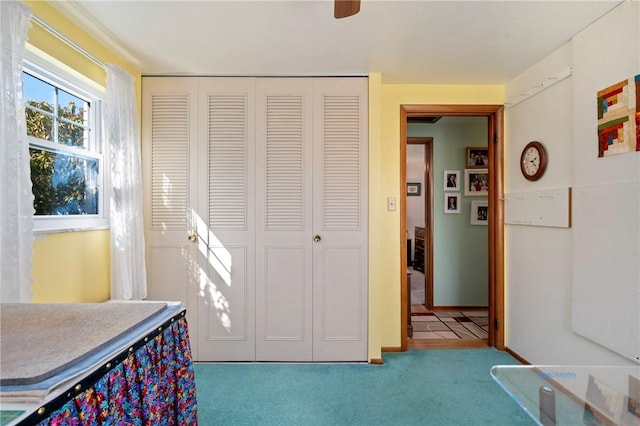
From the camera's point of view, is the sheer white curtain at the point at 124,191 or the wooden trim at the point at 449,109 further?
the wooden trim at the point at 449,109

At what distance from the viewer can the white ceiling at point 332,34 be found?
168 centimetres

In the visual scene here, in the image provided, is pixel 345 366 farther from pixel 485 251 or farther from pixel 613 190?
pixel 485 251

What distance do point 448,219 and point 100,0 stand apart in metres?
3.96

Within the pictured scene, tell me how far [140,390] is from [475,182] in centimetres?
413

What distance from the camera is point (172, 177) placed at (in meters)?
2.52

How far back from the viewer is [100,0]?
1.64m

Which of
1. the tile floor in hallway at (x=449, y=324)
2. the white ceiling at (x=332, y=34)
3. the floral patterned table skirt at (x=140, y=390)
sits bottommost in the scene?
the tile floor in hallway at (x=449, y=324)

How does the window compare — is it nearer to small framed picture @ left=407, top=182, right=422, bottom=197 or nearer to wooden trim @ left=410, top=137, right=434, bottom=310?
wooden trim @ left=410, top=137, right=434, bottom=310

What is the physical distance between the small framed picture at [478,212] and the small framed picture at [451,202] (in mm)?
199

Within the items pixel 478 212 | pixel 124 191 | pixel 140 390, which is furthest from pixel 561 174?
pixel 124 191

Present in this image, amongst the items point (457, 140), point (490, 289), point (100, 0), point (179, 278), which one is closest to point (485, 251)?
point (490, 289)

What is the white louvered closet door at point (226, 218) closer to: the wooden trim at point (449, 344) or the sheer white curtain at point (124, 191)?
the sheer white curtain at point (124, 191)

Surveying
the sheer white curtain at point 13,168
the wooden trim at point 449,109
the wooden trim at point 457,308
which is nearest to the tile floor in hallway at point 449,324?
the wooden trim at point 457,308

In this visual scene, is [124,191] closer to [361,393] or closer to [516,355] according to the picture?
[361,393]
